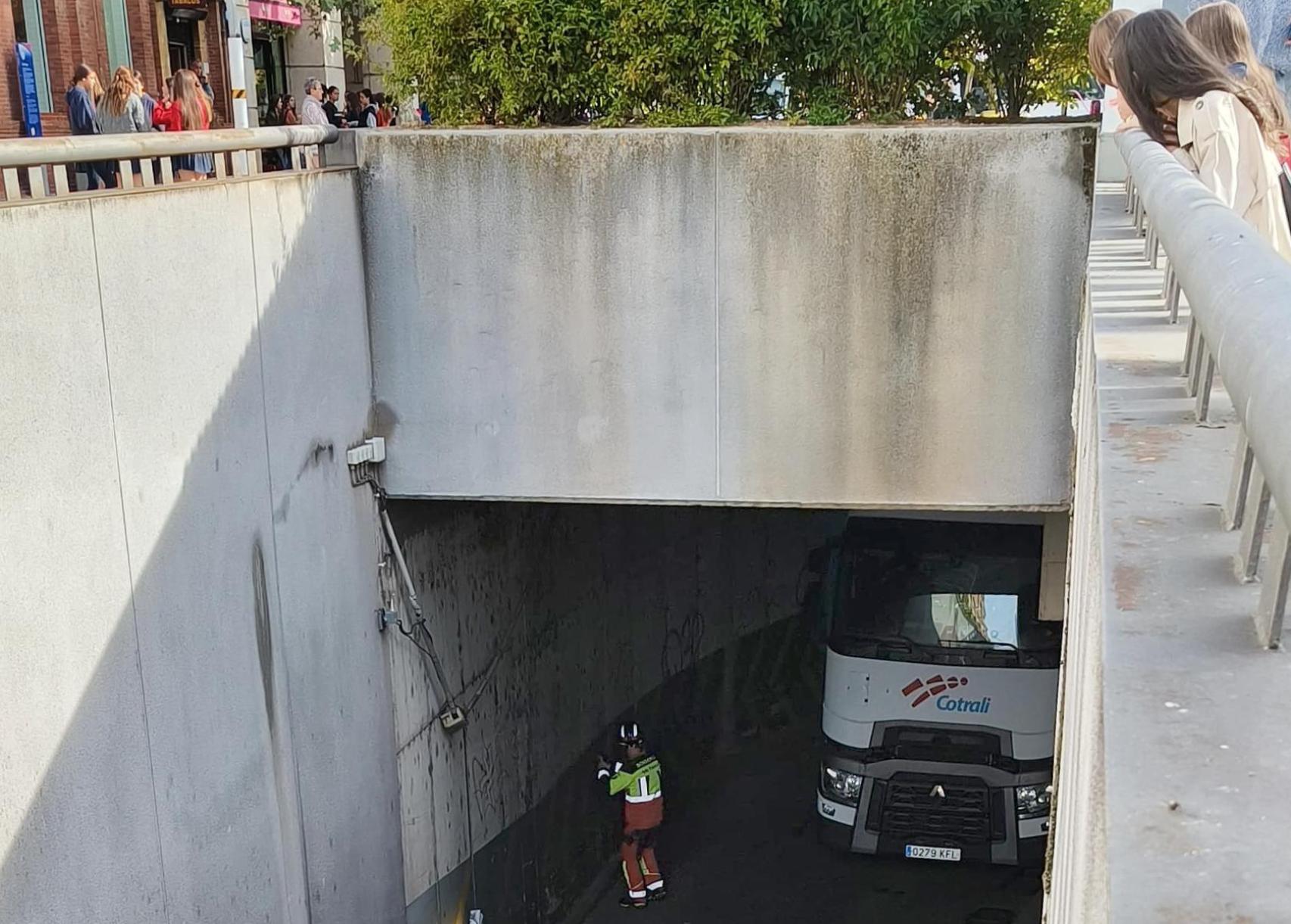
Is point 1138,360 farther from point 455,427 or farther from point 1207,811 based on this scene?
point 455,427

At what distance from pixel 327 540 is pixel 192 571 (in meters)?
1.56

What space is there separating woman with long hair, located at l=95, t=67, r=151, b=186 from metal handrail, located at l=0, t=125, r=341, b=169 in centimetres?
500

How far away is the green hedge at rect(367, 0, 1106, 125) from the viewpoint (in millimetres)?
8852

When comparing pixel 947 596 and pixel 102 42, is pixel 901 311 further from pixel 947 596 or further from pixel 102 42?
pixel 102 42

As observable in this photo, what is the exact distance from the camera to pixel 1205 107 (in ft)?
14.7

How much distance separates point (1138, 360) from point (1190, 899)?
2.88 meters

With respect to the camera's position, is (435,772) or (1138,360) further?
(435,772)

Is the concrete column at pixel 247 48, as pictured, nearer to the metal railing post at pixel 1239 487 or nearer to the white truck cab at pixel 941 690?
the white truck cab at pixel 941 690

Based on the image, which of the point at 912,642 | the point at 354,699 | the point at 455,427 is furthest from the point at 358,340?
the point at 912,642

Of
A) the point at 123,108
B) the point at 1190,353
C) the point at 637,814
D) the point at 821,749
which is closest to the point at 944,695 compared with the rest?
the point at 821,749

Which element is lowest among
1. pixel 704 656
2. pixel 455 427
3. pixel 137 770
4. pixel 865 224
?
pixel 704 656

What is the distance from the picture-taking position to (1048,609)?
1048 cm

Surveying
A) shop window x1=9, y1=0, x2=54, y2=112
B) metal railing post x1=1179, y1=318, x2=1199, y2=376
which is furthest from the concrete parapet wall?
shop window x1=9, y1=0, x2=54, y2=112

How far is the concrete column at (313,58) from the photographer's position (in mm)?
26766
